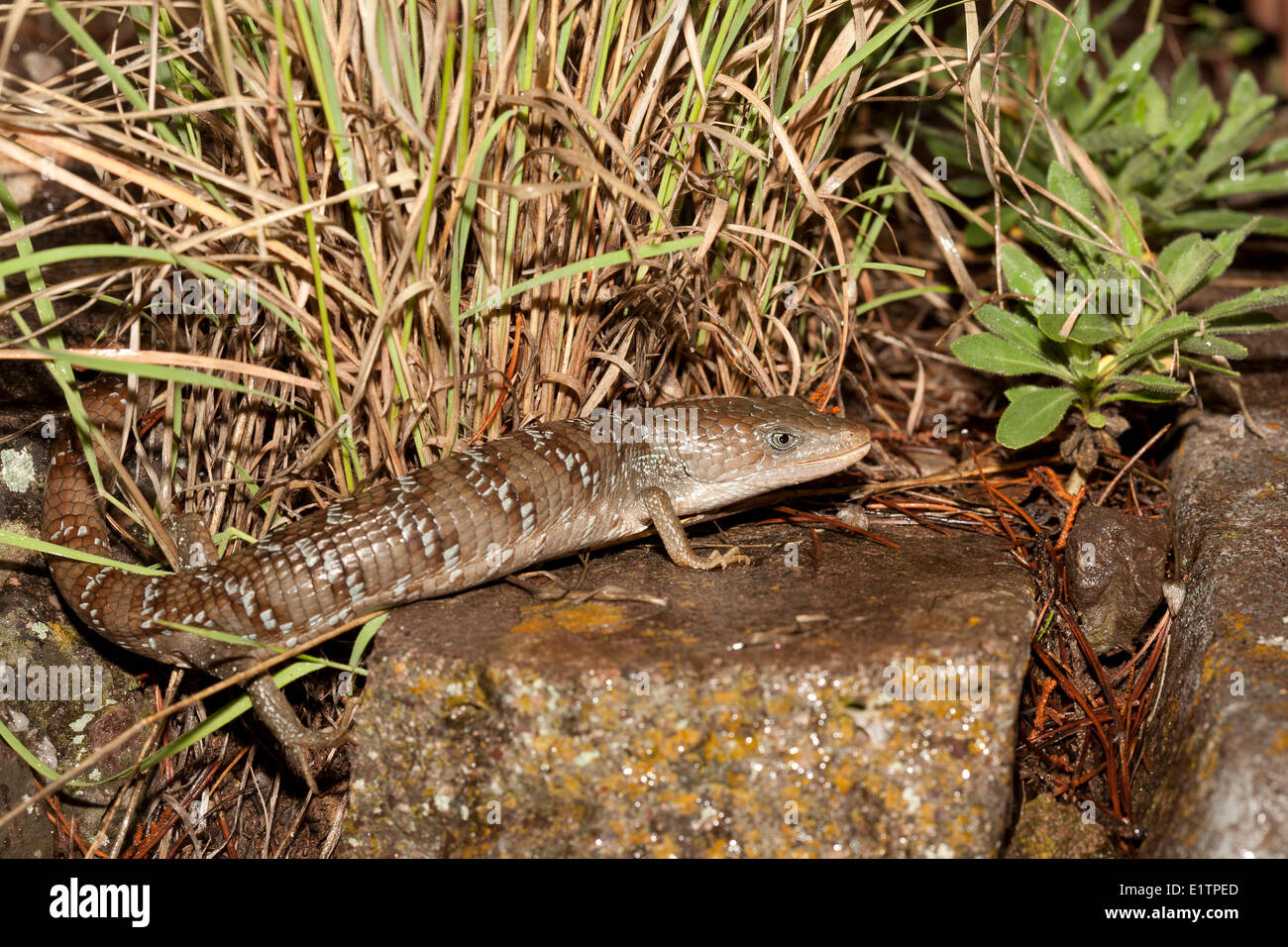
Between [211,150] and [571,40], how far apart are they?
1216 millimetres

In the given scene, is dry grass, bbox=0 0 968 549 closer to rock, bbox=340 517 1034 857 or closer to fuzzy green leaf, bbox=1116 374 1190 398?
rock, bbox=340 517 1034 857

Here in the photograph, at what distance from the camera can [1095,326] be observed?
340 centimetres

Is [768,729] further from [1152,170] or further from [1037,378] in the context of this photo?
[1152,170]

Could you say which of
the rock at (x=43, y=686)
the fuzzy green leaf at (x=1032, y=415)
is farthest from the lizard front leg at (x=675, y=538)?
the rock at (x=43, y=686)

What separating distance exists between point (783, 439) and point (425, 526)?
50.7 inches

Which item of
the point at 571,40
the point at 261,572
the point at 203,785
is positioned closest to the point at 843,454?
the point at 571,40

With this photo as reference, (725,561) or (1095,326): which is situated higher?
(1095,326)

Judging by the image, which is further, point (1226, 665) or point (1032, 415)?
point (1032, 415)

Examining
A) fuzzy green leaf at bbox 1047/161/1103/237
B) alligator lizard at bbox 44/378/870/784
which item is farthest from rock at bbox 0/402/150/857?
fuzzy green leaf at bbox 1047/161/1103/237

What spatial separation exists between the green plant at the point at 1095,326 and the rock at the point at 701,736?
3.48ft

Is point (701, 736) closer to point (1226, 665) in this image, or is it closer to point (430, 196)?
point (1226, 665)

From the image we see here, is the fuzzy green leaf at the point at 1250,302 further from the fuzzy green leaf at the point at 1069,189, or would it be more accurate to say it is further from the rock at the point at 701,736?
the rock at the point at 701,736

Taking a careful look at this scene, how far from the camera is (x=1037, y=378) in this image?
3.95 metres

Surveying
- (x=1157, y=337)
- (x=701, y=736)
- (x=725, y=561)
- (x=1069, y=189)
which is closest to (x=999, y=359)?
(x=1157, y=337)
